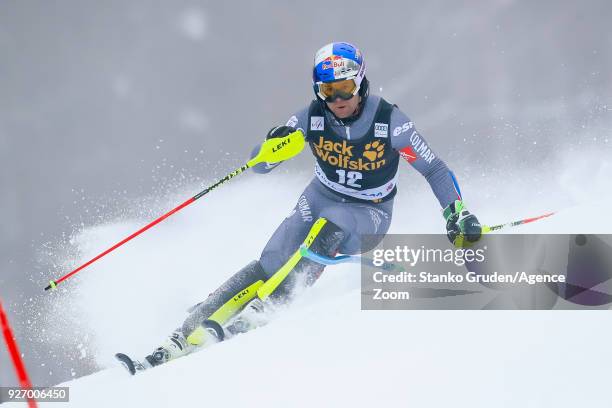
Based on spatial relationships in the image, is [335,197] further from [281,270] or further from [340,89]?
[340,89]

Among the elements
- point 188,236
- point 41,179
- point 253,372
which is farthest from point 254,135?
point 253,372

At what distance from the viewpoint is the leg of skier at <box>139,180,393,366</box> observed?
423cm

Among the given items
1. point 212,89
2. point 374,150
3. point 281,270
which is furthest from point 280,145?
point 212,89

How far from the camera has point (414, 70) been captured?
30.7ft

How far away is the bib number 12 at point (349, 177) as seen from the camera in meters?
4.66

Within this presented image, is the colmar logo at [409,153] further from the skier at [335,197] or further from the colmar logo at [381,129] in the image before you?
the colmar logo at [381,129]

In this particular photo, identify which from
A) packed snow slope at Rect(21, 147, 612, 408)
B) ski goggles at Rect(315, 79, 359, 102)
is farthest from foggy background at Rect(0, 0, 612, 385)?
ski goggles at Rect(315, 79, 359, 102)

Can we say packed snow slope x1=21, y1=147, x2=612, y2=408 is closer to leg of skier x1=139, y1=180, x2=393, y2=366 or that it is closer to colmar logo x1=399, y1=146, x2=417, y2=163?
leg of skier x1=139, y1=180, x2=393, y2=366

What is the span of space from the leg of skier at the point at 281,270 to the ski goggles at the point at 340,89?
789mm

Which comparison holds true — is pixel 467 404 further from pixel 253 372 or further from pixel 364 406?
pixel 253 372

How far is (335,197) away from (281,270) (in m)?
0.80

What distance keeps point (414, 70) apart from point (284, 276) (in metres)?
5.82

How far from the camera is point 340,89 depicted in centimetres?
421

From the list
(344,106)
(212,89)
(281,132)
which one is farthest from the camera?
(212,89)
